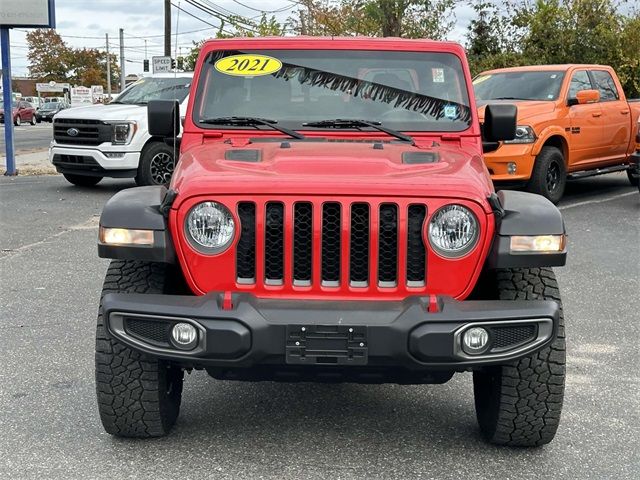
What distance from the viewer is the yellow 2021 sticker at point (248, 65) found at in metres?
4.63

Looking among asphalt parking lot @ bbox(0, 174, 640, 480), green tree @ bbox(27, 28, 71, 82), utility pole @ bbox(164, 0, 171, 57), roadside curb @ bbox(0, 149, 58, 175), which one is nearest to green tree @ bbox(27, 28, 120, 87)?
green tree @ bbox(27, 28, 71, 82)

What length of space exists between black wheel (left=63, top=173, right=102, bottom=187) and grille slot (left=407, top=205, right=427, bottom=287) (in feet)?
35.8

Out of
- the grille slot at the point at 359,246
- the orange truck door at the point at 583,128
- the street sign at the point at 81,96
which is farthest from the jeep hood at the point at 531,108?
the street sign at the point at 81,96

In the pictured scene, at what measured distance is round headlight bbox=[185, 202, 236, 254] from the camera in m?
3.40

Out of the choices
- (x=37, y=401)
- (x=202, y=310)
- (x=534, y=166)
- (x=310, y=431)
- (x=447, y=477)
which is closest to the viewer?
(x=202, y=310)

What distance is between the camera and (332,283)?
3.43 m

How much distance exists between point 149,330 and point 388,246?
3.27ft

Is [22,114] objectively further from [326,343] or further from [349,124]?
[326,343]

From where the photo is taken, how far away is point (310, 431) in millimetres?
4008

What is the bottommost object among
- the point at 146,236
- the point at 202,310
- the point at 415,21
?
the point at 202,310

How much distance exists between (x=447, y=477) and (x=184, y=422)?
130 cm

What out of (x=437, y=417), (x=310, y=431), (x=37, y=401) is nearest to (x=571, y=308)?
(x=437, y=417)

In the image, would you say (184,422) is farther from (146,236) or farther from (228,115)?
(228,115)

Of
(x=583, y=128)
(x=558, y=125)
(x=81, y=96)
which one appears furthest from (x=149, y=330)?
(x=81, y=96)
